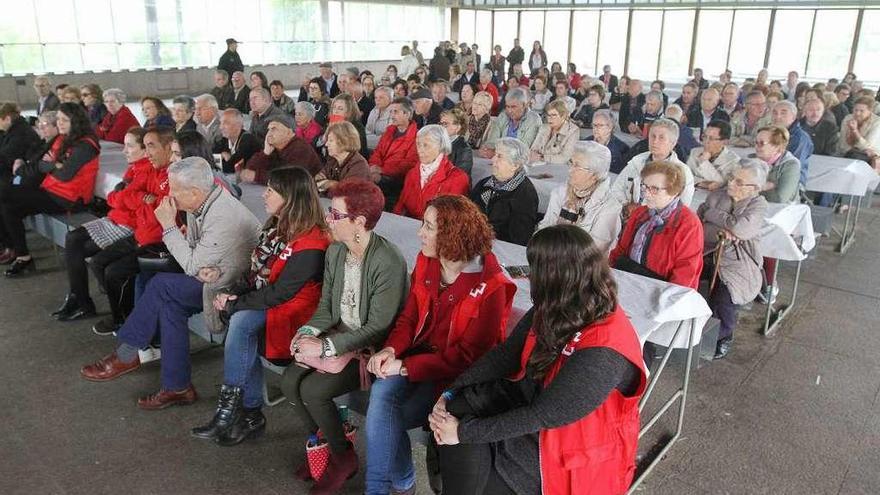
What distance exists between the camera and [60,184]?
16.4 ft

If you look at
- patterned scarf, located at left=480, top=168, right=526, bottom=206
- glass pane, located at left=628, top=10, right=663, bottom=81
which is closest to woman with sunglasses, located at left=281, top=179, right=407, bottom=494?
patterned scarf, located at left=480, top=168, right=526, bottom=206

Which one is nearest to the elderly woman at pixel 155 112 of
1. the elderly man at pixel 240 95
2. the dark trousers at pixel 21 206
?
the dark trousers at pixel 21 206

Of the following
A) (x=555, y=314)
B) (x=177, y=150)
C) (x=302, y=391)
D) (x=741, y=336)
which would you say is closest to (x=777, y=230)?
(x=741, y=336)

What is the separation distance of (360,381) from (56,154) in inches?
151

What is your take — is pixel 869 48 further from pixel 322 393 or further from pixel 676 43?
pixel 322 393

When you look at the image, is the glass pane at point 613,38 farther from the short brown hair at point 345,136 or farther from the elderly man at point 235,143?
the short brown hair at point 345,136

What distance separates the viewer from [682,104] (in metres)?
9.09

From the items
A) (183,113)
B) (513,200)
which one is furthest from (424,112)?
(513,200)

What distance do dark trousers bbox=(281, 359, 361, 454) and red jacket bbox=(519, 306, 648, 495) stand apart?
993 millimetres

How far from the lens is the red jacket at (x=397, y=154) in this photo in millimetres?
5672

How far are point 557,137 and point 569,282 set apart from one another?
4.39m

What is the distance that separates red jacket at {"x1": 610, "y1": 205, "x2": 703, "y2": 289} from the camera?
3.15m

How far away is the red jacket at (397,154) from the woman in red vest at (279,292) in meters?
2.67

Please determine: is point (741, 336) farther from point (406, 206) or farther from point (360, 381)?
point (360, 381)
